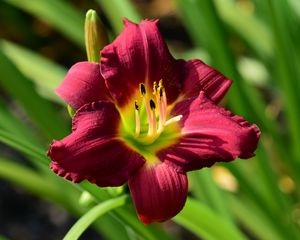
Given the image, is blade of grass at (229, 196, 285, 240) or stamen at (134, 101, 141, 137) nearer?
stamen at (134, 101, 141, 137)

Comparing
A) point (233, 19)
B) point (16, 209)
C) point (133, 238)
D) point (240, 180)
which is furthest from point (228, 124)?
point (16, 209)

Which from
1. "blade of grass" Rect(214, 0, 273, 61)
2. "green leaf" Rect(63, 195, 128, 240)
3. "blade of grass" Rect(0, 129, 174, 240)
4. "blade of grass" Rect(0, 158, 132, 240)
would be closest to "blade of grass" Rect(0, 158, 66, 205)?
"blade of grass" Rect(0, 158, 132, 240)

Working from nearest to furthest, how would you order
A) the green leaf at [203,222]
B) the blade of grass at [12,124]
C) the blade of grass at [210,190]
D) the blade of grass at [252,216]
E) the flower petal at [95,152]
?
the flower petal at [95,152]
the green leaf at [203,222]
the blade of grass at [12,124]
the blade of grass at [210,190]
the blade of grass at [252,216]

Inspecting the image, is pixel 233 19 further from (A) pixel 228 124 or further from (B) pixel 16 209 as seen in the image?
(A) pixel 228 124

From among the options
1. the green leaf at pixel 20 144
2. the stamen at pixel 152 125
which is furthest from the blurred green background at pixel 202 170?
the stamen at pixel 152 125

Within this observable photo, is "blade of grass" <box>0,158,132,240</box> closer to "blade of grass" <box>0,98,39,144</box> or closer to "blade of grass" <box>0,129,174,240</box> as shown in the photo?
"blade of grass" <box>0,98,39,144</box>

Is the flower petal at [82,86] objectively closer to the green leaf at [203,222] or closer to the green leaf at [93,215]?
the green leaf at [93,215]

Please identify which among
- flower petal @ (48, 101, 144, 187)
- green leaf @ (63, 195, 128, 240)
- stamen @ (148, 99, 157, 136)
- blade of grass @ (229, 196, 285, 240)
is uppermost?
flower petal @ (48, 101, 144, 187)
